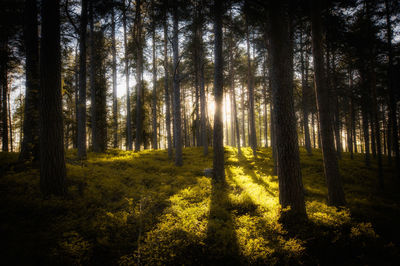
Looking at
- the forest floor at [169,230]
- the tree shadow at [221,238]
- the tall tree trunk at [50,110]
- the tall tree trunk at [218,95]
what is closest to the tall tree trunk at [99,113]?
the forest floor at [169,230]

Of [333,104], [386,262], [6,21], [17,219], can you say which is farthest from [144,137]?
[333,104]

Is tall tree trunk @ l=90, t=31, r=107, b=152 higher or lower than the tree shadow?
higher

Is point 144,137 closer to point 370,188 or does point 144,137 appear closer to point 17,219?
point 17,219

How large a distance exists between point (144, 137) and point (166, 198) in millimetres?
14844

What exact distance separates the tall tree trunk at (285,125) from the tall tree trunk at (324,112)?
7.63 ft

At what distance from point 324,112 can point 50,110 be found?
9.41 metres

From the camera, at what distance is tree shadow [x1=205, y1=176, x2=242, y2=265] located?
125 inches

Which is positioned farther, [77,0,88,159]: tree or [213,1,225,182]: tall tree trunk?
[77,0,88,159]: tree

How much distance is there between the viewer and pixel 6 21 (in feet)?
23.9

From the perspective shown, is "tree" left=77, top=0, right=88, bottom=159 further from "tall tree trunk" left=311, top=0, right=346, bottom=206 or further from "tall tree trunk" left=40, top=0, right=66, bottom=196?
"tall tree trunk" left=311, top=0, right=346, bottom=206

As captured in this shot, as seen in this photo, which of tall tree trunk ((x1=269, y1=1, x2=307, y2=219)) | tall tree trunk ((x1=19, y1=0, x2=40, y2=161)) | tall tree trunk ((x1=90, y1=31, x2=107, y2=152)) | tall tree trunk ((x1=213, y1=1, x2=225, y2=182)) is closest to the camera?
tall tree trunk ((x1=269, y1=1, x2=307, y2=219))

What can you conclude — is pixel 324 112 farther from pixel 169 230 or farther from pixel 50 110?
pixel 50 110

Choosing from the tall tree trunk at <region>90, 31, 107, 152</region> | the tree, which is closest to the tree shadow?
the tree

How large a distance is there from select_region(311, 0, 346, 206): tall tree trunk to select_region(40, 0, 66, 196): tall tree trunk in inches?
355
